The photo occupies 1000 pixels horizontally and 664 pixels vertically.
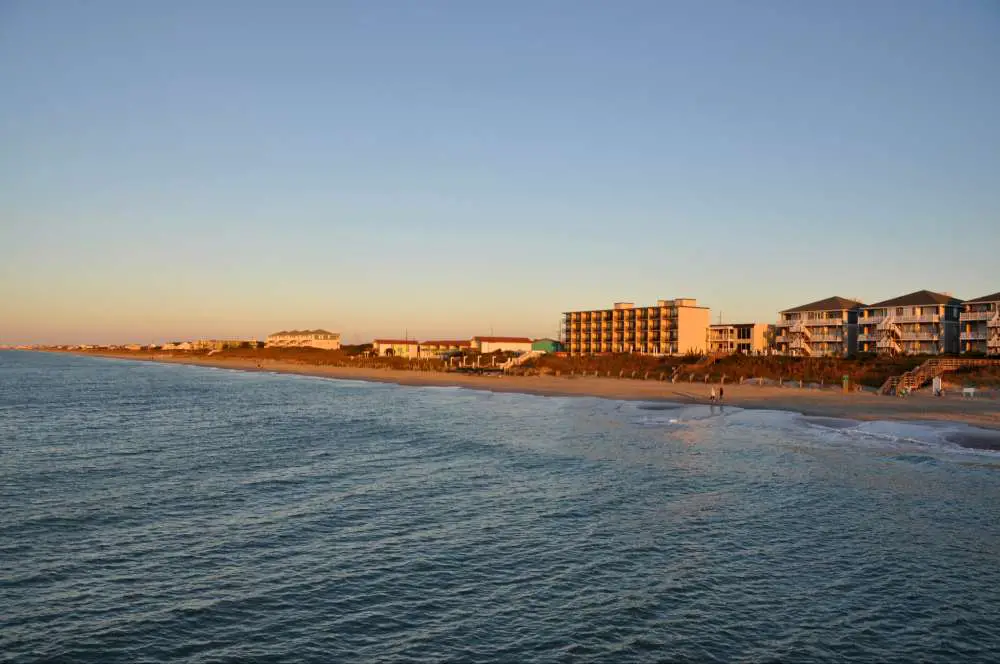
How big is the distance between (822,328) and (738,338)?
856 inches

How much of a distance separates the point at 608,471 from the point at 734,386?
45968 millimetres

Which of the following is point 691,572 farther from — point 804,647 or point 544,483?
point 544,483

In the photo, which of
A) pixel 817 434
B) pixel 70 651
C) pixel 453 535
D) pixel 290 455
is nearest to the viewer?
pixel 70 651

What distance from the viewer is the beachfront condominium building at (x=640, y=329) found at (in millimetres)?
108375

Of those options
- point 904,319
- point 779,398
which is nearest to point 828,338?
point 904,319

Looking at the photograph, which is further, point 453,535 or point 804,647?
point 453,535

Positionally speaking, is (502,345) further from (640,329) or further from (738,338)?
(738,338)

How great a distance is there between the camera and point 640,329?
115 m

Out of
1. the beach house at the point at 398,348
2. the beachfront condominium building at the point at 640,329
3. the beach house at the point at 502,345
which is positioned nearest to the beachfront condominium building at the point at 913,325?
the beachfront condominium building at the point at 640,329

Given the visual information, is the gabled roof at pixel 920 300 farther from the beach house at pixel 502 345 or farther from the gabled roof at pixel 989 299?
the beach house at pixel 502 345

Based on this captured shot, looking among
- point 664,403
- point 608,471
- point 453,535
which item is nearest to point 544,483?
point 608,471

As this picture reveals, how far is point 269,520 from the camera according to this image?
64.5ft

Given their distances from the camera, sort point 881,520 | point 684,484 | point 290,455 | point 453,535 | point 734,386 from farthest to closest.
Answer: point 734,386
point 290,455
point 684,484
point 881,520
point 453,535

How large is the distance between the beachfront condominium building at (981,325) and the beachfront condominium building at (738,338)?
29280mm
